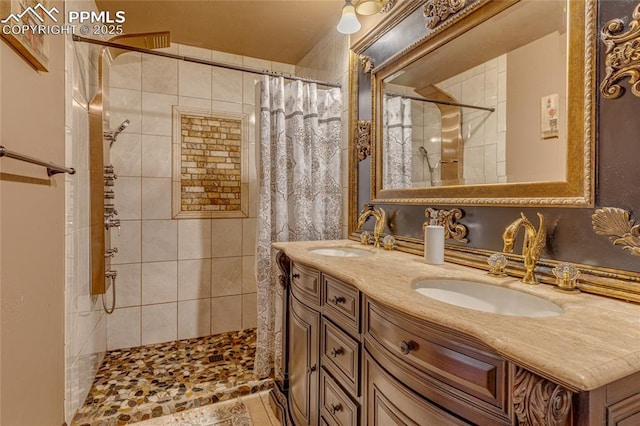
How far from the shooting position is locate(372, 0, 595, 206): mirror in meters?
0.92

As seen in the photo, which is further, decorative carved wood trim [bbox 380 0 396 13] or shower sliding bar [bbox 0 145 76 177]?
decorative carved wood trim [bbox 380 0 396 13]

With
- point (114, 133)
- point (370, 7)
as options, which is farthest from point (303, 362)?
point (114, 133)

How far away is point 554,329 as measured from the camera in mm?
604

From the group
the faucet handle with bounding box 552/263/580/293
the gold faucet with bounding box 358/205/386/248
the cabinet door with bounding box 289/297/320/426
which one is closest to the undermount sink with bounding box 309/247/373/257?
the gold faucet with bounding box 358/205/386/248

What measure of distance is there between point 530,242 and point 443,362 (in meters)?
0.52

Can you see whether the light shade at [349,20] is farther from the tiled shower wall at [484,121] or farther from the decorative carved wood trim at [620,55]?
the decorative carved wood trim at [620,55]

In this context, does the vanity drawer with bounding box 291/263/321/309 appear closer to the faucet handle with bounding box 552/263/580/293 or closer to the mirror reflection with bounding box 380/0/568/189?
the mirror reflection with bounding box 380/0/568/189

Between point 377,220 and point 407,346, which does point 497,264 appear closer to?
point 407,346

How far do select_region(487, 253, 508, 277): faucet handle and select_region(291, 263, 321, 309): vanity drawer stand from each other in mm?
657

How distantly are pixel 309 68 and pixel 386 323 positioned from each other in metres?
2.42

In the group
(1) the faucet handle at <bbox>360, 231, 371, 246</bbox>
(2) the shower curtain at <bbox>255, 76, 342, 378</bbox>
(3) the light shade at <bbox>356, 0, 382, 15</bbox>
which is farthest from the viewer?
(2) the shower curtain at <bbox>255, 76, 342, 378</bbox>

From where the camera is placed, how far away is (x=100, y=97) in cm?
192

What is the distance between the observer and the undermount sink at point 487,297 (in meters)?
0.87

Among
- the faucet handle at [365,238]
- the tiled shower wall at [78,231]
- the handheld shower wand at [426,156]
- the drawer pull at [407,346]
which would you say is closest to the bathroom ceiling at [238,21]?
the tiled shower wall at [78,231]
